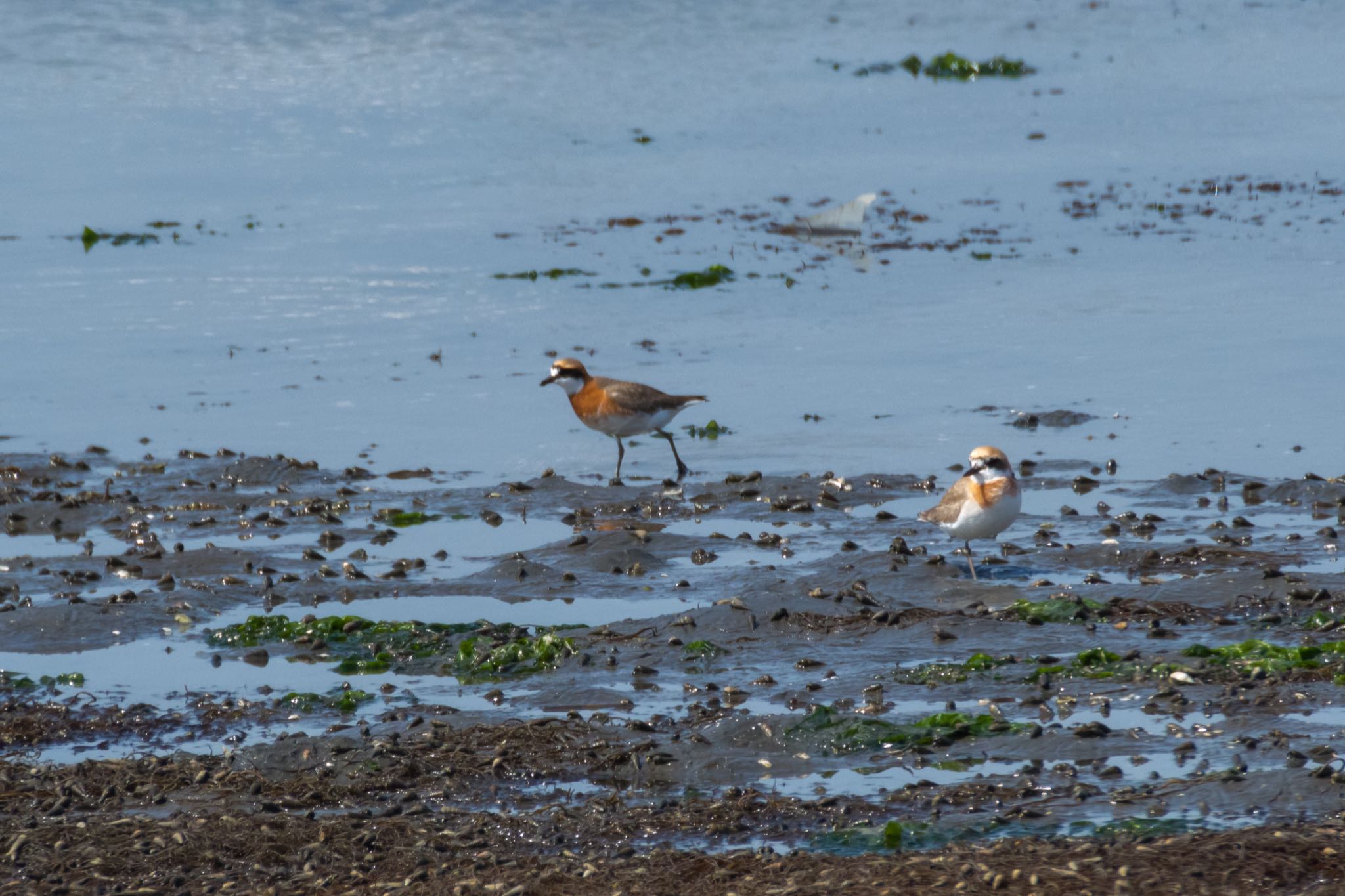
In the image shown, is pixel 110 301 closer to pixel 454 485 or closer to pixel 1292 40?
pixel 454 485

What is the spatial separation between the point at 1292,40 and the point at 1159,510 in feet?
115

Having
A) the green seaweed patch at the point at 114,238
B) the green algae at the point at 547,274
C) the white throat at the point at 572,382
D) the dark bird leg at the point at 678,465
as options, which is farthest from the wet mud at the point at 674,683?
the green seaweed patch at the point at 114,238

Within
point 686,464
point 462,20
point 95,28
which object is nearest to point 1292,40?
point 462,20

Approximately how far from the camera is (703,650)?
11203mm

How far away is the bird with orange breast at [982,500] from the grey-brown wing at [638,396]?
13.9 ft

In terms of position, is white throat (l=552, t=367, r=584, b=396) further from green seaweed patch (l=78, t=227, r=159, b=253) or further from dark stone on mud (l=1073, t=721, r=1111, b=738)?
green seaweed patch (l=78, t=227, r=159, b=253)

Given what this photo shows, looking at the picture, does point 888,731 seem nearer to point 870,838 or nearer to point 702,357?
point 870,838

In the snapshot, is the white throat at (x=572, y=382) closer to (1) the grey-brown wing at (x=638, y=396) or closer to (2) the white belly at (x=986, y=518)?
(1) the grey-brown wing at (x=638, y=396)

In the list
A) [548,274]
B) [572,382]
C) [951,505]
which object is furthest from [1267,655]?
[548,274]

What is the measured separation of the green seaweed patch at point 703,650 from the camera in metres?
11.2

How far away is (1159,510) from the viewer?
1409 centimetres

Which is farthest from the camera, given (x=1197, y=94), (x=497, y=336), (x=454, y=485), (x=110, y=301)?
(x=1197, y=94)

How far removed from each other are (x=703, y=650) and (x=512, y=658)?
3.82ft

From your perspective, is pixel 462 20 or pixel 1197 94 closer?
pixel 1197 94
